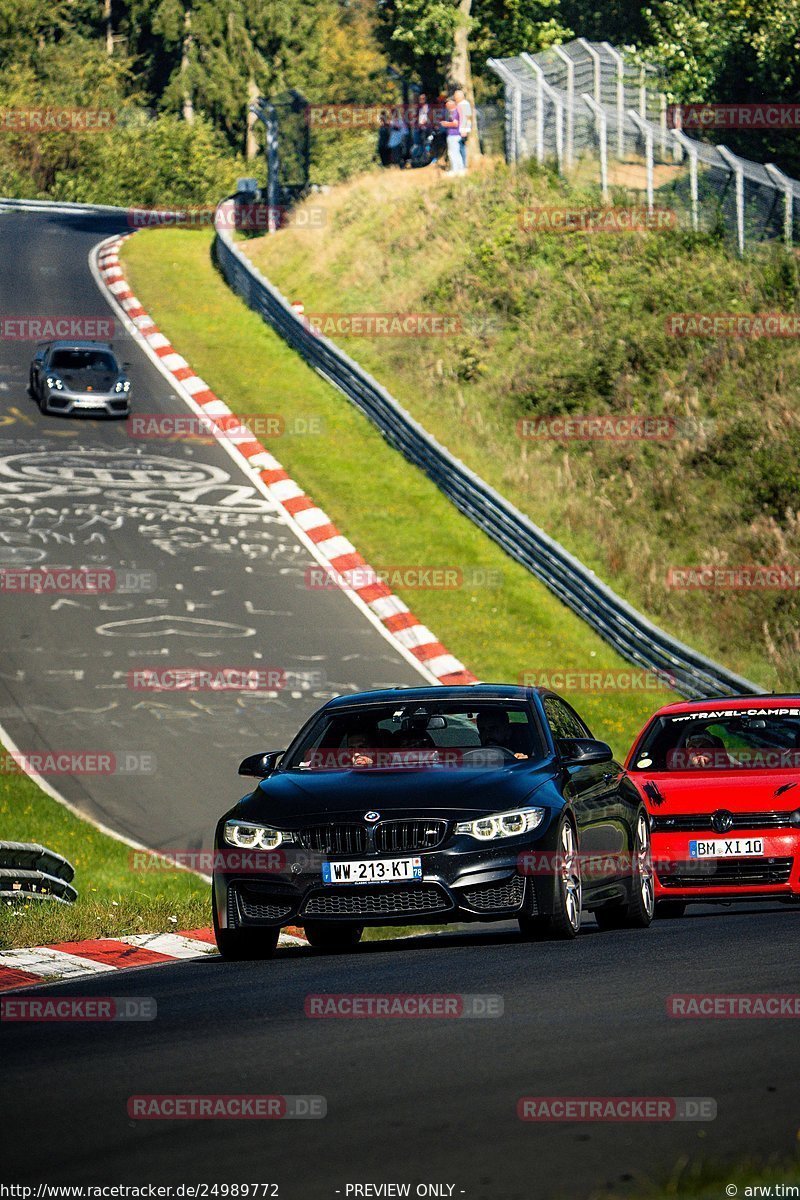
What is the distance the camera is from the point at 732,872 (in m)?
12.5

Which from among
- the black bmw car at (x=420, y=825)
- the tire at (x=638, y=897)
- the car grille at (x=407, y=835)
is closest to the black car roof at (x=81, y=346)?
the black bmw car at (x=420, y=825)

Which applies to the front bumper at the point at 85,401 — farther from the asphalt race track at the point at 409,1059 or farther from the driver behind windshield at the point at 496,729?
the driver behind windshield at the point at 496,729

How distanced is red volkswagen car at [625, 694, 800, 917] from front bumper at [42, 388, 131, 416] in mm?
21414

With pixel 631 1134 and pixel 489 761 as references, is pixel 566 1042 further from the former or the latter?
pixel 489 761

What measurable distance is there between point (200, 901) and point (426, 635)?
11.1 m

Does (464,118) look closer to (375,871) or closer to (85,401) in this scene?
(85,401)

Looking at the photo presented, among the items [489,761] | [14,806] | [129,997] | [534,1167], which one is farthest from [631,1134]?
[14,806]

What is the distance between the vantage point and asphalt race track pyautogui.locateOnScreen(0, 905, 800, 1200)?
5207 millimetres

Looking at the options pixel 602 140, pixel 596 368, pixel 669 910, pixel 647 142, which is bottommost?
pixel 596 368

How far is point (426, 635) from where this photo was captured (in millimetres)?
24359

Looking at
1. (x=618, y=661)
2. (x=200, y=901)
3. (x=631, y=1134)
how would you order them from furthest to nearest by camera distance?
(x=618, y=661) → (x=200, y=901) → (x=631, y=1134)

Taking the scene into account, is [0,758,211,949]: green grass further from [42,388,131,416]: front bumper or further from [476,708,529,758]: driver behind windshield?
[42,388,131,416]: front bumper

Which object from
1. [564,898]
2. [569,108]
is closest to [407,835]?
[564,898]

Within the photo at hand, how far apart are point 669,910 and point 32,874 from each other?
4599 mm
